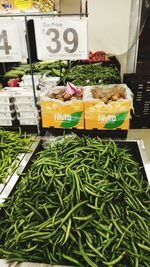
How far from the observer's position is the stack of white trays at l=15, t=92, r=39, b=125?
287 cm

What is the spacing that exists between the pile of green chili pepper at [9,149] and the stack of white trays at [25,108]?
0.53 metres

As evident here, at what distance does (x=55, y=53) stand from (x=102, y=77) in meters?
1.90

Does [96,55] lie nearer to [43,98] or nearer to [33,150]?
[43,98]

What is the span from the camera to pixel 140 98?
4.41 m

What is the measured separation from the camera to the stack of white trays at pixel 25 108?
2867mm

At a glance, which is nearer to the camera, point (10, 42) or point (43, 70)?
point (10, 42)

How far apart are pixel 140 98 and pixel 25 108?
7.47 ft

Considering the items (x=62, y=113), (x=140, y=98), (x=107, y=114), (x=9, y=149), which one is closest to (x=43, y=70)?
(x=140, y=98)

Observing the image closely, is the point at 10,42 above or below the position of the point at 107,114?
above

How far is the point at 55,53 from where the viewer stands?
224 cm

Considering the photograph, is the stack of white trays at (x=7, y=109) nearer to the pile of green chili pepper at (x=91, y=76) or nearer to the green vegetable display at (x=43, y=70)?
the pile of green chili pepper at (x=91, y=76)

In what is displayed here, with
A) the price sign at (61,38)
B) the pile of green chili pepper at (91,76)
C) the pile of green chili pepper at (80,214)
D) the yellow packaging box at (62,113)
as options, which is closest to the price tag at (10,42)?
the price sign at (61,38)

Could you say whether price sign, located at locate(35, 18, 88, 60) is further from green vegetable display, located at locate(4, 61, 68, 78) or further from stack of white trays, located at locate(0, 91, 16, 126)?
green vegetable display, located at locate(4, 61, 68, 78)

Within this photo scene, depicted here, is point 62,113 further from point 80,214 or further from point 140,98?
point 140,98
